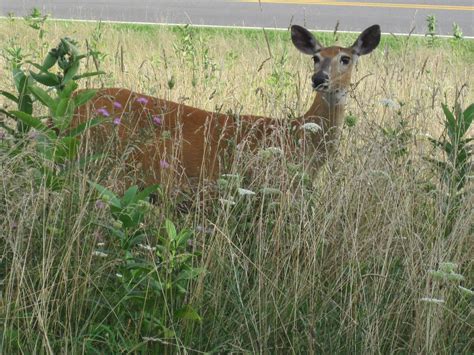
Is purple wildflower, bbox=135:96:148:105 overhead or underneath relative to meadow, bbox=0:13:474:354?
overhead

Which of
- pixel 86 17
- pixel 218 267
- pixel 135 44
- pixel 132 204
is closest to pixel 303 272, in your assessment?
→ pixel 218 267

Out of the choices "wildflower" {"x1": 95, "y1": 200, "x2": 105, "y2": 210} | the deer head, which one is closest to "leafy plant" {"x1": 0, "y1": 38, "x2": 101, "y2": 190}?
"wildflower" {"x1": 95, "y1": 200, "x2": 105, "y2": 210}

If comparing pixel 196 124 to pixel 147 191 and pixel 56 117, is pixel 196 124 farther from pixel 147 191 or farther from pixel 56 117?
pixel 147 191

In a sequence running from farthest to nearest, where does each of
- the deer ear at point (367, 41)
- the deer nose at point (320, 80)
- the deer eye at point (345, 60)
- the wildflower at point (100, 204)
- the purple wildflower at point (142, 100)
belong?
1. the deer ear at point (367, 41)
2. the deer eye at point (345, 60)
3. the deer nose at point (320, 80)
4. the purple wildflower at point (142, 100)
5. the wildflower at point (100, 204)

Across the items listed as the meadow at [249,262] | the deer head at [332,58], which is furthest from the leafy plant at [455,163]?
the deer head at [332,58]

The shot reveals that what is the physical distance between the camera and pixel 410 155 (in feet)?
15.9

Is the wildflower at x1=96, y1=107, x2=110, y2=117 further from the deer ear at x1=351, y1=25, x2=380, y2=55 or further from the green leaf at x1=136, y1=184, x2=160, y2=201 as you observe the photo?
the deer ear at x1=351, y1=25, x2=380, y2=55

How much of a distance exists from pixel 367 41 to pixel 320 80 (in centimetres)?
73

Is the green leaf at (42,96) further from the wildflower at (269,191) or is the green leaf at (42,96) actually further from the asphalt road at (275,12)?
the asphalt road at (275,12)

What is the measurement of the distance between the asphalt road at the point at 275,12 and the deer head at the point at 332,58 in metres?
7.40

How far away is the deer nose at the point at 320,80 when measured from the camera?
610 centimetres

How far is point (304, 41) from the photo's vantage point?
22.3ft

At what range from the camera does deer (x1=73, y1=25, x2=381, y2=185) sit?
Result: 17.1 feet

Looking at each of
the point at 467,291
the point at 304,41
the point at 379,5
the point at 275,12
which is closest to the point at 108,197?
the point at 467,291
